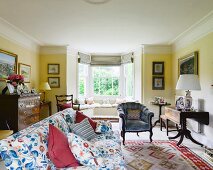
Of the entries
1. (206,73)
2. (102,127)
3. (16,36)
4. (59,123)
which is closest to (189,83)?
(206,73)

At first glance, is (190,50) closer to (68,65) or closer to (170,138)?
(170,138)

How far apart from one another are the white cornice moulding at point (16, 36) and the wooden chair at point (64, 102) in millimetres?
1687

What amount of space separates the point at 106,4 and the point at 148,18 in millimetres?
1022

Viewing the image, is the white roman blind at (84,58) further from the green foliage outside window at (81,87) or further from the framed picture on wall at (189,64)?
the framed picture on wall at (189,64)

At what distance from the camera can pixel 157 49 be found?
6191mm

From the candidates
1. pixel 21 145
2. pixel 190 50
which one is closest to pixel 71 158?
pixel 21 145

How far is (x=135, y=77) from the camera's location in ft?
22.3

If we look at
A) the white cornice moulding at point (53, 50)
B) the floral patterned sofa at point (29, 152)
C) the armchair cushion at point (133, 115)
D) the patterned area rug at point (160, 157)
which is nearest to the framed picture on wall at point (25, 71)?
the white cornice moulding at point (53, 50)

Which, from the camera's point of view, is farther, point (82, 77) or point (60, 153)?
point (82, 77)

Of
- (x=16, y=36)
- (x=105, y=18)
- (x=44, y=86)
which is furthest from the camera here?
(x=44, y=86)

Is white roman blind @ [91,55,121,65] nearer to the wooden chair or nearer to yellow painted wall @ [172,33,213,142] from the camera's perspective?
the wooden chair

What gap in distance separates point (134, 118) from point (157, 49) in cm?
267

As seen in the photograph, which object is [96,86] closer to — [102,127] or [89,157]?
[102,127]

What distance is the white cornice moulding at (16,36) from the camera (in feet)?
13.5
